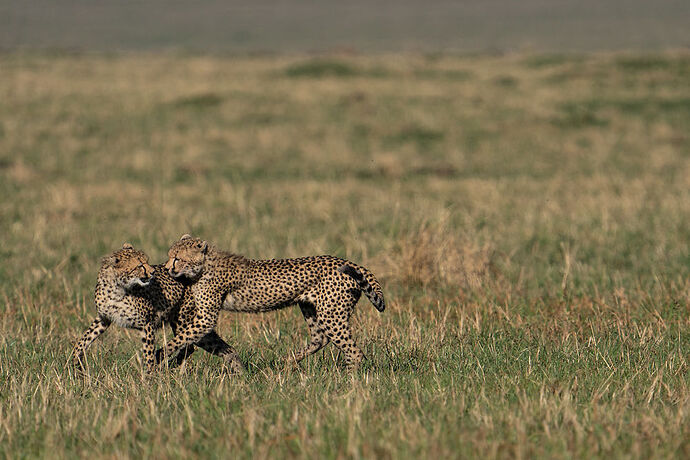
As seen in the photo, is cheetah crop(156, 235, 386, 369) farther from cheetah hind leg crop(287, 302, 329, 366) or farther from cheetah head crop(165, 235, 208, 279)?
cheetah hind leg crop(287, 302, 329, 366)

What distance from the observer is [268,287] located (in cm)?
570

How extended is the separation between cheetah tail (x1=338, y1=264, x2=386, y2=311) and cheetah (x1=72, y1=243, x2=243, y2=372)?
31.9 inches

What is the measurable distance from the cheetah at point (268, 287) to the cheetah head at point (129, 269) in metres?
0.21

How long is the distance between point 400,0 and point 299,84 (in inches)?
4808

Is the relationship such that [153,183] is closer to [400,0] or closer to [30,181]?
[30,181]

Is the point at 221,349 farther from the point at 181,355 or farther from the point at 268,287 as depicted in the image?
the point at 268,287

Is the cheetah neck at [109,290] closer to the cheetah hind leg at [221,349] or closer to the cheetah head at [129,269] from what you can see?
the cheetah head at [129,269]

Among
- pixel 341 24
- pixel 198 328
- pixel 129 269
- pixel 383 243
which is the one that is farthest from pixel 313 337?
pixel 341 24

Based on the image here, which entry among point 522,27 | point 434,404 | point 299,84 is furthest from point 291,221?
point 522,27

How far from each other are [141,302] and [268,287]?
27.6 inches

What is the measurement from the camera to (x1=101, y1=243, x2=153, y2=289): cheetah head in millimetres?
5387

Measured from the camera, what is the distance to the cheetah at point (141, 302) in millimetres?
5449

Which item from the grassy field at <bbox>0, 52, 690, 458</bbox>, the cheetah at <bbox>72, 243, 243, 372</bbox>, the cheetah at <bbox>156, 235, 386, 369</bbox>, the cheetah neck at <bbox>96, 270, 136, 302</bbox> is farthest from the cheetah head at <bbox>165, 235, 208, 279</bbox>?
the grassy field at <bbox>0, 52, 690, 458</bbox>

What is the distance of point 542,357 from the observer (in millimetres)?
5887
